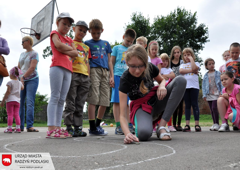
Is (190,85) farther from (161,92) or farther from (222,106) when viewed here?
(161,92)

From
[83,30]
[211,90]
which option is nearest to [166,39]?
[211,90]

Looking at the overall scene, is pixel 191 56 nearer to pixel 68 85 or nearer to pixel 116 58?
pixel 116 58

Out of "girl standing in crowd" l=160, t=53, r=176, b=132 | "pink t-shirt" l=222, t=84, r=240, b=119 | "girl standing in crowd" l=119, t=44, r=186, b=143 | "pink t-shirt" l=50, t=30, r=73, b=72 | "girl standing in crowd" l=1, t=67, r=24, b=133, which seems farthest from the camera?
"girl standing in crowd" l=1, t=67, r=24, b=133

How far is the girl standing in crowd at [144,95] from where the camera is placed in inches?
108

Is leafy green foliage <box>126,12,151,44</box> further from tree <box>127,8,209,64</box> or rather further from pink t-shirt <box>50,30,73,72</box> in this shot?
pink t-shirt <box>50,30,73,72</box>

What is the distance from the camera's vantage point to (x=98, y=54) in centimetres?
416

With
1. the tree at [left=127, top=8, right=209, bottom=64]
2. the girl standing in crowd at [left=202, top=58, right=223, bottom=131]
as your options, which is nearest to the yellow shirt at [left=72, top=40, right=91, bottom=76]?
the girl standing in crowd at [left=202, top=58, right=223, bottom=131]

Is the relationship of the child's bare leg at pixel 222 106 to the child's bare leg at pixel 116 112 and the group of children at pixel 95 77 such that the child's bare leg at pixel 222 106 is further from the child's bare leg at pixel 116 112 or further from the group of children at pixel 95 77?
the child's bare leg at pixel 116 112

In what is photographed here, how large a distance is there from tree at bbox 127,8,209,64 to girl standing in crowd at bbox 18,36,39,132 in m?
18.8

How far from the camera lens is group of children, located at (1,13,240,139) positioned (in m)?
3.40

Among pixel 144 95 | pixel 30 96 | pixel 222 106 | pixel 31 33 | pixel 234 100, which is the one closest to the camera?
pixel 144 95

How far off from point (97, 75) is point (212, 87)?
2722 mm

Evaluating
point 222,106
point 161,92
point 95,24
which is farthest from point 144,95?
point 222,106

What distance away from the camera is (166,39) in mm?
24328
